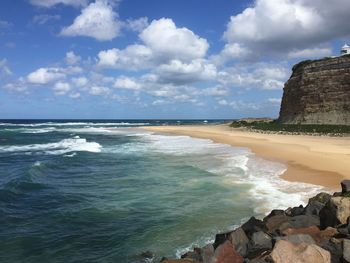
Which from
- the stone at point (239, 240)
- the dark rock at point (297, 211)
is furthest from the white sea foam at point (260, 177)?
the stone at point (239, 240)

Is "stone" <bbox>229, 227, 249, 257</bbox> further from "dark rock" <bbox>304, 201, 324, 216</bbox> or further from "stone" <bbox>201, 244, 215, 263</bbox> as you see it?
"dark rock" <bbox>304, 201, 324, 216</bbox>

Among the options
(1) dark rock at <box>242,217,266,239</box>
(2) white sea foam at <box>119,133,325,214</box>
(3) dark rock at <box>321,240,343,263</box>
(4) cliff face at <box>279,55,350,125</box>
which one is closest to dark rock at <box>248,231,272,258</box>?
(1) dark rock at <box>242,217,266,239</box>

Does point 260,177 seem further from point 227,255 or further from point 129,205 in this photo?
point 227,255

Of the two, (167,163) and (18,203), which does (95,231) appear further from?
(167,163)

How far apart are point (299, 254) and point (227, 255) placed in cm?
167

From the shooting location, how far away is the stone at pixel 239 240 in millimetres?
9041

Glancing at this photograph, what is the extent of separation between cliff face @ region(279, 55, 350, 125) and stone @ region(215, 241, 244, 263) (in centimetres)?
4582

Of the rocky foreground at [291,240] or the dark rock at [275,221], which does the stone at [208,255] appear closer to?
the rocky foreground at [291,240]

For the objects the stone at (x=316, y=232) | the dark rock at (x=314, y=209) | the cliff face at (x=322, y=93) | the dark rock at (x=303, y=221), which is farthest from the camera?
the cliff face at (x=322, y=93)

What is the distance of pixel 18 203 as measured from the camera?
1670cm

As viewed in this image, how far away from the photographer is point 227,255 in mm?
8273

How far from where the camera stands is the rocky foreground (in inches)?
284

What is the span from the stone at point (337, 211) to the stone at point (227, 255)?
275 centimetres

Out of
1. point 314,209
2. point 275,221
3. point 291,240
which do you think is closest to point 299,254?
point 291,240
